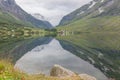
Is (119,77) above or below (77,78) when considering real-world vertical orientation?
below

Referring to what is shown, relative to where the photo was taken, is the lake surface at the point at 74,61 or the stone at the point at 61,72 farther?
the lake surface at the point at 74,61

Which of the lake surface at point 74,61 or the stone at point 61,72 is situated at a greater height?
the stone at point 61,72

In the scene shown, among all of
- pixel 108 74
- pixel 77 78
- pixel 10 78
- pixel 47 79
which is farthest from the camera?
pixel 108 74

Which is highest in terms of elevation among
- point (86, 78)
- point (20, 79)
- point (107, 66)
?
point (20, 79)

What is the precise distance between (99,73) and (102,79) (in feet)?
26.8

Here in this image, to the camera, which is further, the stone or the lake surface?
the lake surface

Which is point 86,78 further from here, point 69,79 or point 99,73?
point 99,73

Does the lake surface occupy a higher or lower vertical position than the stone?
lower

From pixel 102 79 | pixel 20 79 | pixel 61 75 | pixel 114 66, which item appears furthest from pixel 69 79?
pixel 114 66

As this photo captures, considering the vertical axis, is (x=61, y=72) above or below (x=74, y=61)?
above

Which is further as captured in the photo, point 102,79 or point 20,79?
point 102,79

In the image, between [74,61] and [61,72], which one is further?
[74,61]

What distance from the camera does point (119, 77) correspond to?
185 ft

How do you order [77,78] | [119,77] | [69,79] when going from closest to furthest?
1. [69,79]
2. [77,78]
3. [119,77]
